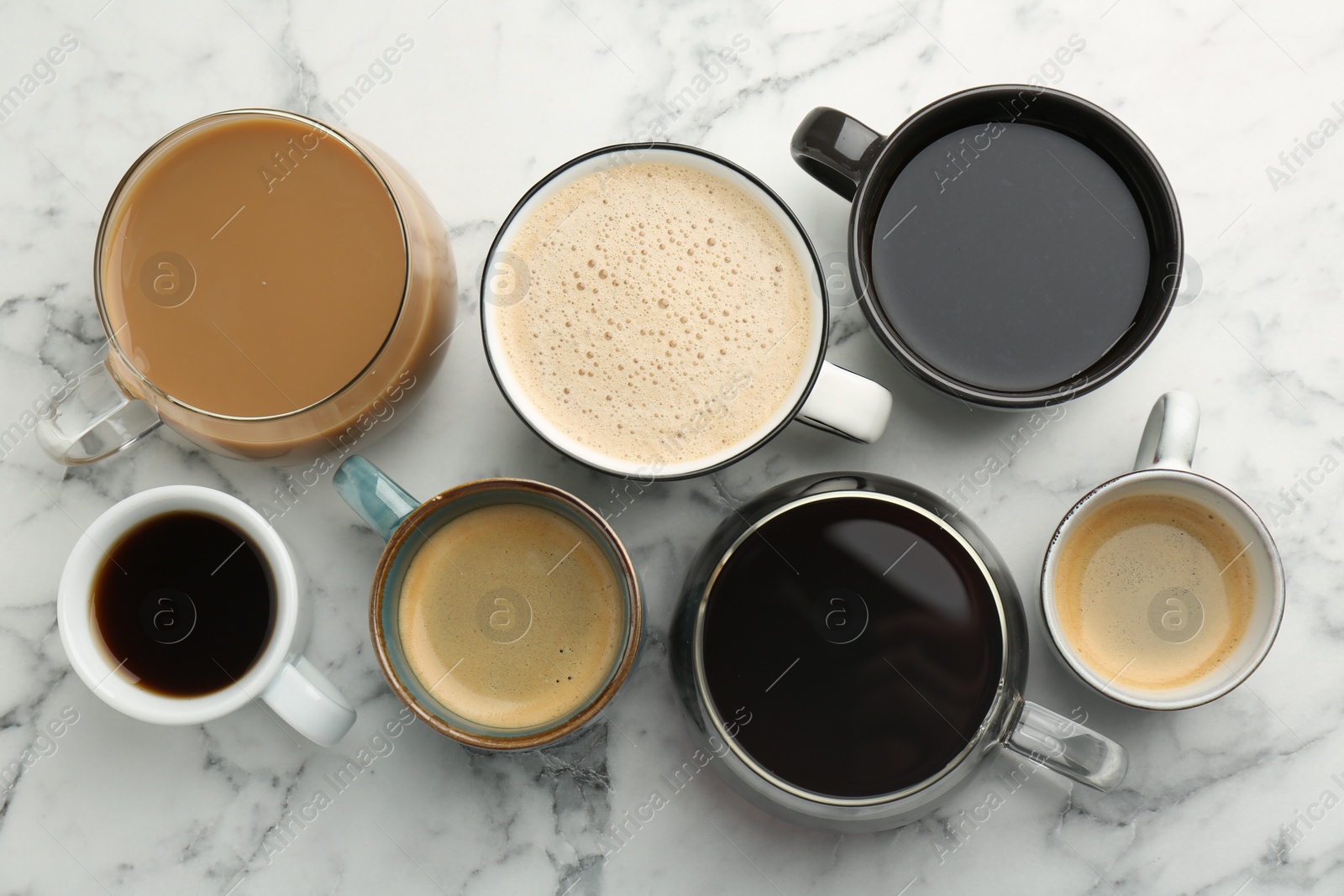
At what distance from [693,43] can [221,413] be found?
75 centimetres

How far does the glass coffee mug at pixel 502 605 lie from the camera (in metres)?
1.05

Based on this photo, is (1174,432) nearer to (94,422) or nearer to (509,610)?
(509,610)

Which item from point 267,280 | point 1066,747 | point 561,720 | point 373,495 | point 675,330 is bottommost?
point 1066,747

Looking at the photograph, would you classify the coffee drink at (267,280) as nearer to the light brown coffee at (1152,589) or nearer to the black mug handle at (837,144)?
the black mug handle at (837,144)

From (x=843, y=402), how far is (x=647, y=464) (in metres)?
0.24

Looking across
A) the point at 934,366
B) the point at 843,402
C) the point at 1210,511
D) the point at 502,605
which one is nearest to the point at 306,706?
the point at 502,605

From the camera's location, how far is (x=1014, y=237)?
3.71 feet

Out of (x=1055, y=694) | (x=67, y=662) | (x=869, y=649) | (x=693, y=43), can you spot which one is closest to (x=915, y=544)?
(x=869, y=649)

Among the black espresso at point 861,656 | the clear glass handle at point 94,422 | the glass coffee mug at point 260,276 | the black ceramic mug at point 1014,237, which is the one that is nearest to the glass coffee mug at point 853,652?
the black espresso at point 861,656

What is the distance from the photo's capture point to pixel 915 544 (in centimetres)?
99

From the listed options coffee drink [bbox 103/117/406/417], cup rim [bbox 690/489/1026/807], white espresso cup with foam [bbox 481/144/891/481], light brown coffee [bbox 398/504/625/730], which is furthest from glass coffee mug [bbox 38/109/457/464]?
cup rim [bbox 690/489/1026/807]

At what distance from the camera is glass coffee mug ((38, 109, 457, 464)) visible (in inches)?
38.6

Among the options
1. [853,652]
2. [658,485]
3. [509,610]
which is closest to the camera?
[853,652]

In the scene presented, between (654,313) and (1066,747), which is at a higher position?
(654,313)
